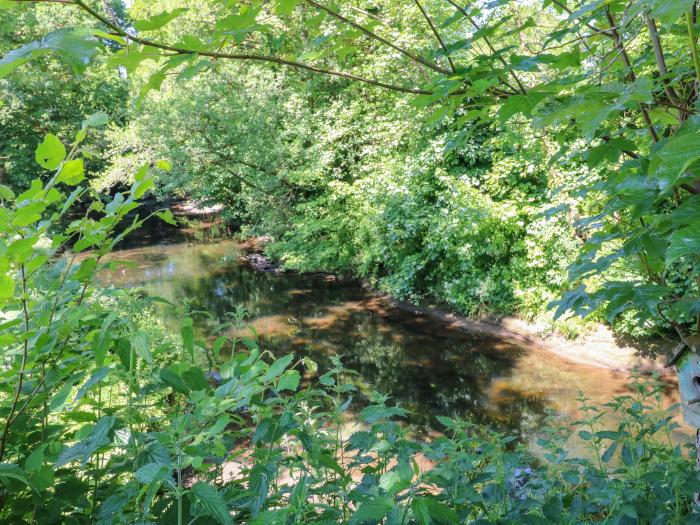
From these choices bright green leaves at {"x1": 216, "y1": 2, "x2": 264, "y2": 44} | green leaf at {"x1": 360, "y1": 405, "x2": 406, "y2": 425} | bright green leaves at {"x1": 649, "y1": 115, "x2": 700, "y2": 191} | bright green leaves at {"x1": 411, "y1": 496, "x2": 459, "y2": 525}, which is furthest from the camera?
green leaf at {"x1": 360, "y1": 405, "x2": 406, "y2": 425}

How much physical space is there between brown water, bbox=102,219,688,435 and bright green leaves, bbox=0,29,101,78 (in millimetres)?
3072

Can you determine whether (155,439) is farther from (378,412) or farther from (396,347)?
(396,347)

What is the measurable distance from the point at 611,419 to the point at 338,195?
876cm

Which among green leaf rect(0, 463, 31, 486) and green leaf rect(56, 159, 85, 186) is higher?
green leaf rect(56, 159, 85, 186)

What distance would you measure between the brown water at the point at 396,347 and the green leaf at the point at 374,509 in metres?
2.98

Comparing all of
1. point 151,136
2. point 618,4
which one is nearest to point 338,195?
point 151,136

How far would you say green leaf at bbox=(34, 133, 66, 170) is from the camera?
1.07 m

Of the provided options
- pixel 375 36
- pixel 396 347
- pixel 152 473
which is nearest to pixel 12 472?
pixel 152 473

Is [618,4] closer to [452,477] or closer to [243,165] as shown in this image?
[452,477]

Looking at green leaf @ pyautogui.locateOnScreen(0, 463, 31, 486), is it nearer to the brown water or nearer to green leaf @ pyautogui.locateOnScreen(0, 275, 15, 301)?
green leaf @ pyautogui.locateOnScreen(0, 275, 15, 301)

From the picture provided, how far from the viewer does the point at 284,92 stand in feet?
49.8

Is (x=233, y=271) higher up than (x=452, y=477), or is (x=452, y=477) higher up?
(x=452, y=477)

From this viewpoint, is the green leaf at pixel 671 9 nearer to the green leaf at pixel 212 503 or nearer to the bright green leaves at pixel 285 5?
the bright green leaves at pixel 285 5

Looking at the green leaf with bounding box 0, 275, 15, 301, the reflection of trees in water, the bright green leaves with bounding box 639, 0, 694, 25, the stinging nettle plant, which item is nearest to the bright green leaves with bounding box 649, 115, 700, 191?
the stinging nettle plant
